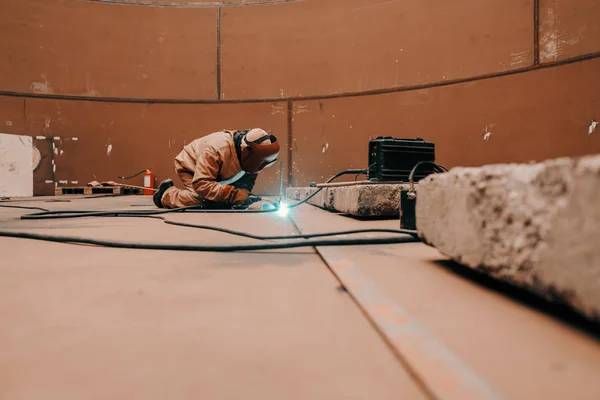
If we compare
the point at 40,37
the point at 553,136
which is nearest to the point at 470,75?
the point at 553,136

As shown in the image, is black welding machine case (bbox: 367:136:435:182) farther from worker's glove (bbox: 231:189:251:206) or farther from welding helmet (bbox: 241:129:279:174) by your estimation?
worker's glove (bbox: 231:189:251:206)

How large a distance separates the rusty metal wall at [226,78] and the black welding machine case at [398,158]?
1.84 meters

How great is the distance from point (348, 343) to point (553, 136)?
3726 millimetres

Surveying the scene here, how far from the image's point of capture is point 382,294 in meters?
0.68

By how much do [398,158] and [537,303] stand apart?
1.78 meters

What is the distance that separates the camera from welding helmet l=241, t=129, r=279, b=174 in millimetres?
2445

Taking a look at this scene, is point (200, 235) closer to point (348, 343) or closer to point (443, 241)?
point (443, 241)

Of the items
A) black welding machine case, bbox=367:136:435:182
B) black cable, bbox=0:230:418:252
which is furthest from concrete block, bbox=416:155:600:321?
black welding machine case, bbox=367:136:435:182

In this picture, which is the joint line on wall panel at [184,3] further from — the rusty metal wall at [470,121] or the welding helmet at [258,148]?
the welding helmet at [258,148]

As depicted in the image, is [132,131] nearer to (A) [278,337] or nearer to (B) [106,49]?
(B) [106,49]

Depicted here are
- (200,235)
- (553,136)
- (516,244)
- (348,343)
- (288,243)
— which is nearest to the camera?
(348,343)

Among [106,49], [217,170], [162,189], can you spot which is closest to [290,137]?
[162,189]

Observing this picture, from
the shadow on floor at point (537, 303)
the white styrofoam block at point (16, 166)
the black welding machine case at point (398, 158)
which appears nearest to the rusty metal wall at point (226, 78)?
the white styrofoam block at point (16, 166)

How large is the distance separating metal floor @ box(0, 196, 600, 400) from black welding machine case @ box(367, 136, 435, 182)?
1.48 m
